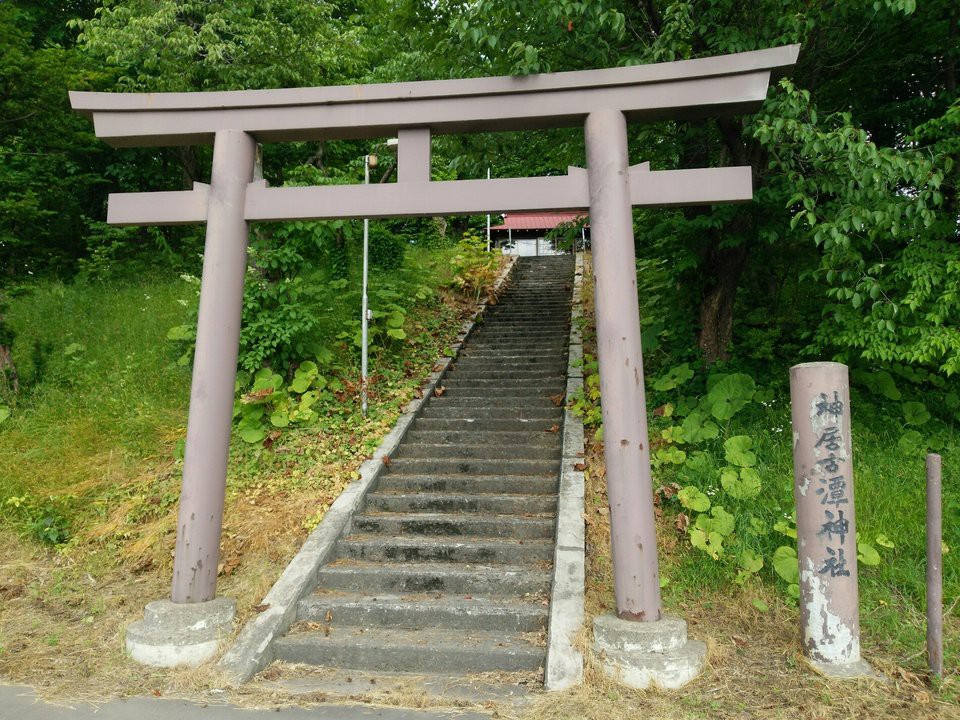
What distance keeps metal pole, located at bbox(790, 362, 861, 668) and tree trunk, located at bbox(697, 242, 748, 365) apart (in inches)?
142

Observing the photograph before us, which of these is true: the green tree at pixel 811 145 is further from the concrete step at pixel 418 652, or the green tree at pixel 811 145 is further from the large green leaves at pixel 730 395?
the concrete step at pixel 418 652

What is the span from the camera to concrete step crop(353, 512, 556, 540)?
5.41 metres

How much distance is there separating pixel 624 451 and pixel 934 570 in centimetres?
178

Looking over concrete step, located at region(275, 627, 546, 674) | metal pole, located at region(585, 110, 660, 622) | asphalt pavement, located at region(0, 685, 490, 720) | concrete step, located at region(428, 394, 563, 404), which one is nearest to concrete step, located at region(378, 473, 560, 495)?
concrete step, located at region(428, 394, 563, 404)

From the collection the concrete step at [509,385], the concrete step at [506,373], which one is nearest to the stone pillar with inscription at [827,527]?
the concrete step at [509,385]

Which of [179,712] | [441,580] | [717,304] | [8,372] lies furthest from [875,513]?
[8,372]

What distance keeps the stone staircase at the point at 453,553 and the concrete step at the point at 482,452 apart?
11 millimetres

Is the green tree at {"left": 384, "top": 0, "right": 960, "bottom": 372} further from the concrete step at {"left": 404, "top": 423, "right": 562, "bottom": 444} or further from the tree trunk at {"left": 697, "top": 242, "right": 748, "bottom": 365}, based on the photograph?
the concrete step at {"left": 404, "top": 423, "right": 562, "bottom": 444}

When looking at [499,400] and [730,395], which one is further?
[499,400]

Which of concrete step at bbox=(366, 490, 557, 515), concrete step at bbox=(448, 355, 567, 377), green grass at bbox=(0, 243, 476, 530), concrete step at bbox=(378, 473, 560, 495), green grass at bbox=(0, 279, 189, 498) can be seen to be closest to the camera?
concrete step at bbox=(366, 490, 557, 515)

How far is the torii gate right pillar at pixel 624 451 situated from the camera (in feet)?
12.3

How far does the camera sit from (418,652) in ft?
13.6

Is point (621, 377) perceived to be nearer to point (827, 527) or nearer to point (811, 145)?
point (827, 527)

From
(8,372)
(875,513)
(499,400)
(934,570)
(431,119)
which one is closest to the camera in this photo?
(934,570)
